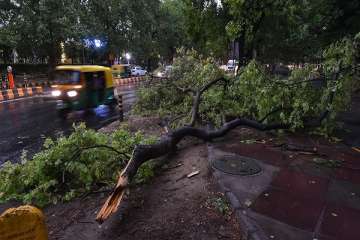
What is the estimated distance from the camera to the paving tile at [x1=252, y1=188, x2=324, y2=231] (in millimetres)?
4250

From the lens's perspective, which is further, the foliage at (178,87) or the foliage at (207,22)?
the foliage at (207,22)

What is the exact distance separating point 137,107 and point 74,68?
10.9 ft

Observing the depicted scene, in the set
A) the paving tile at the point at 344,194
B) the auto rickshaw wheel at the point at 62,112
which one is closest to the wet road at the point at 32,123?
the auto rickshaw wheel at the point at 62,112

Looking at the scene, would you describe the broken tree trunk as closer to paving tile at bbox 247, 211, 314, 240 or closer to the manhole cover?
the manhole cover

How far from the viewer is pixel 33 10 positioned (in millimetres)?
26469

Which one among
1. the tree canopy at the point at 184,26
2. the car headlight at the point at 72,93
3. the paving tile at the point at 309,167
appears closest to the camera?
the paving tile at the point at 309,167

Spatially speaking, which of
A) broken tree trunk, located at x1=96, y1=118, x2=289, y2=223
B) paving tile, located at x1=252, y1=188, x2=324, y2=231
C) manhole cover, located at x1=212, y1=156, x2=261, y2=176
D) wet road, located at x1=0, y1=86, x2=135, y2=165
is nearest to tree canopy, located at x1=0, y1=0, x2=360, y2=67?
broken tree trunk, located at x1=96, y1=118, x2=289, y2=223

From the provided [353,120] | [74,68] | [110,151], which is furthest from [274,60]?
[110,151]

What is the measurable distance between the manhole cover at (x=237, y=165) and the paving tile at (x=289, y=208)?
910 mm

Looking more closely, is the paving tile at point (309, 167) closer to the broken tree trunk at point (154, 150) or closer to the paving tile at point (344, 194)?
the paving tile at point (344, 194)

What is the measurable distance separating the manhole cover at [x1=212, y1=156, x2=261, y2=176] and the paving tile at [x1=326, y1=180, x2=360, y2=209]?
135 centimetres

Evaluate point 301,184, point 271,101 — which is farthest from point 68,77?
point 301,184

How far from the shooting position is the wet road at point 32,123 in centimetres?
937

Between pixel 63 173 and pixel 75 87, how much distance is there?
852 centimetres
